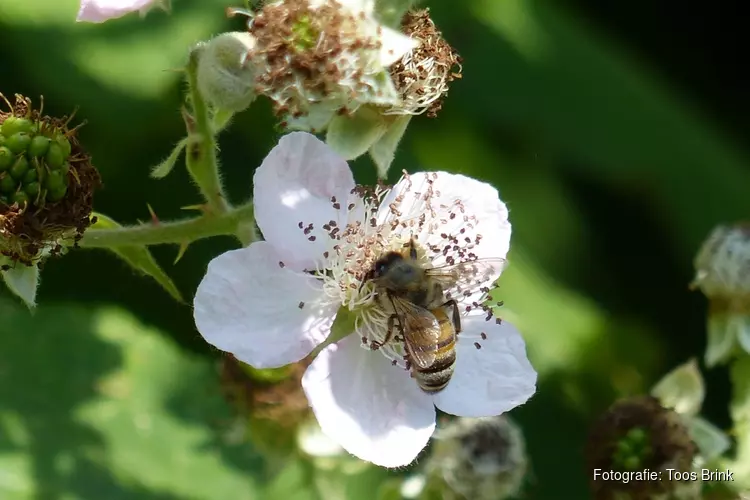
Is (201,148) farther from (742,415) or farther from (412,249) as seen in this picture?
(742,415)

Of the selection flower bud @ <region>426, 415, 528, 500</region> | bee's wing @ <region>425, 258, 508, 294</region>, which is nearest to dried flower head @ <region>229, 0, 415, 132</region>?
bee's wing @ <region>425, 258, 508, 294</region>

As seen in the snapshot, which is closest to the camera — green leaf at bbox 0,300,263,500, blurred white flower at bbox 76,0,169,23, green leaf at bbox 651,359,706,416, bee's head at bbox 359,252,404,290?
blurred white flower at bbox 76,0,169,23

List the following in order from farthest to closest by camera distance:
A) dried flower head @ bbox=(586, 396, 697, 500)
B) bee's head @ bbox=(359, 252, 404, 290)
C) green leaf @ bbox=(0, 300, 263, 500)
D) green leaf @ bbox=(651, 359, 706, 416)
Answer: green leaf @ bbox=(0, 300, 263, 500) < green leaf @ bbox=(651, 359, 706, 416) < dried flower head @ bbox=(586, 396, 697, 500) < bee's head @ bbox=(359, 252, 404, 290)

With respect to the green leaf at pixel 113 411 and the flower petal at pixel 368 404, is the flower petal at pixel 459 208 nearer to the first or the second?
the flower petal at pixel 368 404

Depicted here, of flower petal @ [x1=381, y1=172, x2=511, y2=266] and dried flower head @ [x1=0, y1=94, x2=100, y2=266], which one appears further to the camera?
flower petal @ [x1=381, y1=172, x2=511, y2=266]

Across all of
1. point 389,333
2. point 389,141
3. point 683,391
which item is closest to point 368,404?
point 389,333

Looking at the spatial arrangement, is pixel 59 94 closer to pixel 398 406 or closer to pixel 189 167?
pixel 189 167

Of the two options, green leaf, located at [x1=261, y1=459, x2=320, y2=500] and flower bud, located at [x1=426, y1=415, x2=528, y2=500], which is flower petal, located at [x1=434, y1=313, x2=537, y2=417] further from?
green leaf, located at [x1=261, y1=459, x2=320, y2=500]
